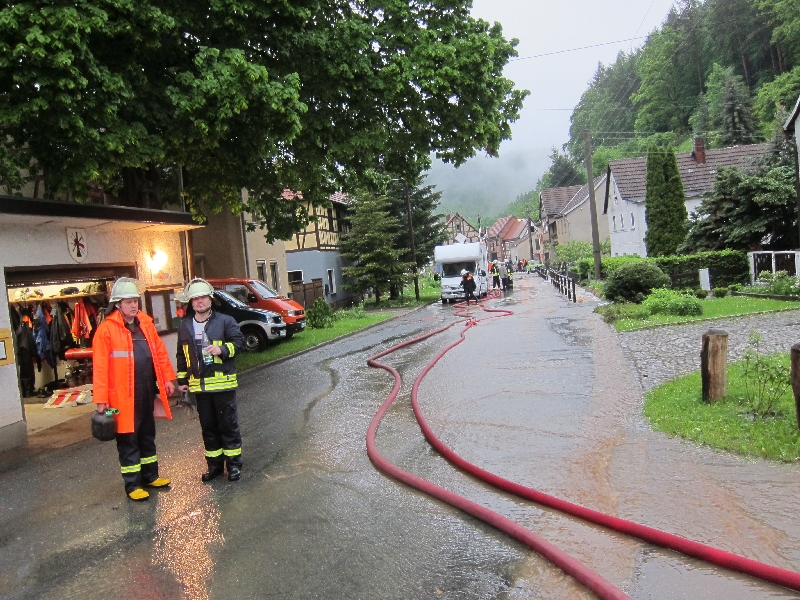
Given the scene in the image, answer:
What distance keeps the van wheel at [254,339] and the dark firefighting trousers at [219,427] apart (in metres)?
12.6

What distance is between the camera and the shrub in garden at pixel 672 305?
59.6 ft

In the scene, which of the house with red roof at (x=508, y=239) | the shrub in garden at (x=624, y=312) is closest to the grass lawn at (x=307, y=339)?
the shrub in garden at (x=624, y=312)

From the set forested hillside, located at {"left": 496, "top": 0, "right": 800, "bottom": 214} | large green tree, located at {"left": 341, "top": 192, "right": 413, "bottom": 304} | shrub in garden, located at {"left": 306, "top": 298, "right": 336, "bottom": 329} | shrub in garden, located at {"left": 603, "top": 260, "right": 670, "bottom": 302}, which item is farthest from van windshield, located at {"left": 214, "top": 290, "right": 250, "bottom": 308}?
forested hillside, located at {"left": 496, "top": 0, "right": 800, "bottom": 214}

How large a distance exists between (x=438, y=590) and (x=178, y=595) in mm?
1632

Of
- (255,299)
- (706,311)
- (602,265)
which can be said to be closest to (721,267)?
(706,311)

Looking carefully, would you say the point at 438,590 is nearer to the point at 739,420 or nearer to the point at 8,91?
the point at 739,420

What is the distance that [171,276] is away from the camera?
14.9 metres

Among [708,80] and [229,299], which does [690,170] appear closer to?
[229,299]

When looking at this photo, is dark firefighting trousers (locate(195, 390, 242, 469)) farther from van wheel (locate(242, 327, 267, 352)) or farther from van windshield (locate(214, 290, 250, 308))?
van windshield (locate(214, 290, 250, 308))

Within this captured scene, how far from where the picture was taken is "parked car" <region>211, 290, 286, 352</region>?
1923cm

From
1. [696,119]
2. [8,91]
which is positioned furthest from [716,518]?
[696,119]

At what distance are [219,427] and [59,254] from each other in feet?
21.2

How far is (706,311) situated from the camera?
1881cm

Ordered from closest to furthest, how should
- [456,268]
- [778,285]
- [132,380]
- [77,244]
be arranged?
[132,380] → [77,244] → [778,285] → [456,268]
